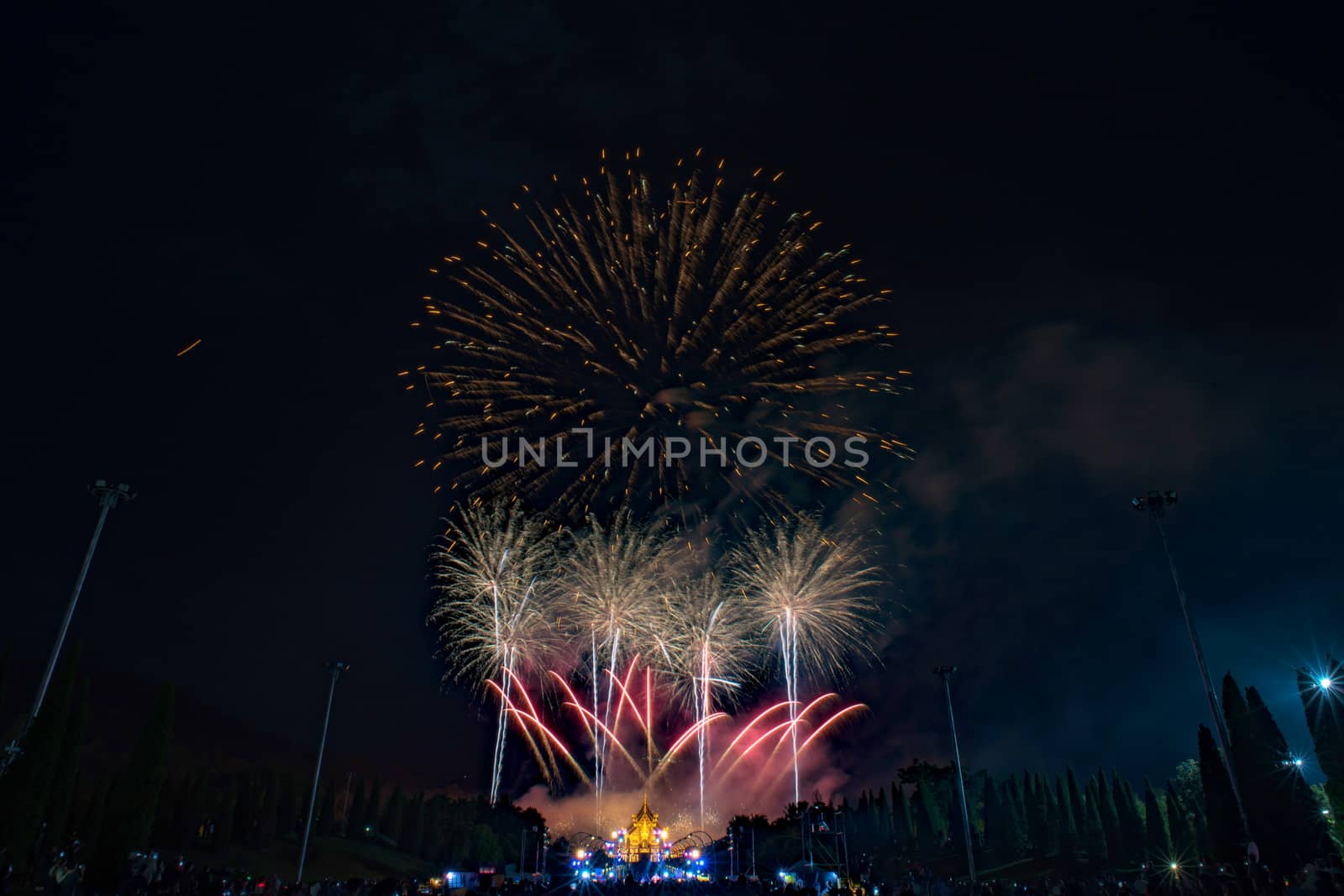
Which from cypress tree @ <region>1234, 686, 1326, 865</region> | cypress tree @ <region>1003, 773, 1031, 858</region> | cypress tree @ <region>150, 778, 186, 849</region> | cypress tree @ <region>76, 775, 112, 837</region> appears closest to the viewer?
cypress tree @ <region>1234, 686, 1326, 865</region>

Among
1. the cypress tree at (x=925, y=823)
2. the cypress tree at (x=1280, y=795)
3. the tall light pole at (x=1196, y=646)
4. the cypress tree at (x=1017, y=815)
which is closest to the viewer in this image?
the tall light pole at (x=1196, y=646)

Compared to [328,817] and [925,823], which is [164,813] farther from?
[925,823]

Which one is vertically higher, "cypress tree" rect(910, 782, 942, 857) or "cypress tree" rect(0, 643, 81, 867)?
"cypress tree" rect(910, 782, 942, 857)

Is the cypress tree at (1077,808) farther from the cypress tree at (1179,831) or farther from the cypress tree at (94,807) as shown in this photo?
the cypress tree at (94,807)

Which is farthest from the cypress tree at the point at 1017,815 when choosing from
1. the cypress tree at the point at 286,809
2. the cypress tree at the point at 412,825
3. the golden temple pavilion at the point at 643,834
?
the cypress tree at the point at 286,809

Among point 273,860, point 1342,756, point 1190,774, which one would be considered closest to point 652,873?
point 273,860

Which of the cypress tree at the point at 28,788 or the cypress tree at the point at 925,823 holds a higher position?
the cypress tree at the point at 925,823

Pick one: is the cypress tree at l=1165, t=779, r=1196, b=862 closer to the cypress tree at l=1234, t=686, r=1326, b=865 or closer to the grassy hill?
the cypress tree at l=1234, t=686, r=1326, b=865

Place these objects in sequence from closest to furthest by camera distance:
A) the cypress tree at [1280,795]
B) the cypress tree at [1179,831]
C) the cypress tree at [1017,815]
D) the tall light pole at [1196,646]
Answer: the tall light pole at [1196,646] < the cypress tree at [1280,795] < the cypress tree at [1179,831] < the cypress tree at [1017,815]

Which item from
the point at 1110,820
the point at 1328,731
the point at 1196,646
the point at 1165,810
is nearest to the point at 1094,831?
the point at 1110,820

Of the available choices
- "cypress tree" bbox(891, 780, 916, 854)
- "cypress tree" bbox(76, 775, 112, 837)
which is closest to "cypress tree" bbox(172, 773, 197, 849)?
"cypress tree" bbox(76, 775, 112, 837)
